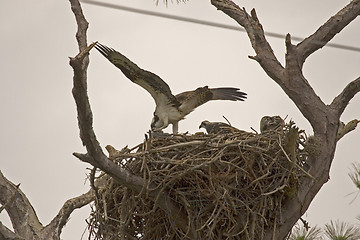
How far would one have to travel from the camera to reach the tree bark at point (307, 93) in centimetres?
747

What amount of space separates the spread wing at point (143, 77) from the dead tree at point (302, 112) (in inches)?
42.2

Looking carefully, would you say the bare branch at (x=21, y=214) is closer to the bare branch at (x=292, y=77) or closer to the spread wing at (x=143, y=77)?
the spread wing at (x=143, y=77)

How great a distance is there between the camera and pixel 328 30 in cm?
822

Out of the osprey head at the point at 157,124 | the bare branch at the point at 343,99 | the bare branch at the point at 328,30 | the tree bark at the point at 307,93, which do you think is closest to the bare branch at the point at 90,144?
the tree bark at the point at 307,93

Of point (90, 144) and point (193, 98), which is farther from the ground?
point (193, 98)

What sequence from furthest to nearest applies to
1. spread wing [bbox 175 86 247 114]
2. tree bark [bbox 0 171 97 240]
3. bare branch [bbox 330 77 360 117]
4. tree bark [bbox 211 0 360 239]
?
spread wing [bbox 175 86 247 114] < tree bark [bbox 0 171 97 240] < bare branch [bbox 330 77 360 117] < tree bark [bbox 211 0 360 239]

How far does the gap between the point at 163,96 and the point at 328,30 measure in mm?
2016

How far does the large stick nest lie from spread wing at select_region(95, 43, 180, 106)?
59.2 inches

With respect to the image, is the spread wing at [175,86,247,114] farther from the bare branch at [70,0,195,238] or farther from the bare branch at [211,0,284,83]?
the bare branch at [70,0,195,238]

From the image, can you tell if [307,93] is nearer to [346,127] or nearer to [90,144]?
[346,127]

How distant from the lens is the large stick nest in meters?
6.84

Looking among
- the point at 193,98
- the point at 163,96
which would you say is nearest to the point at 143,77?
the point at 163,96

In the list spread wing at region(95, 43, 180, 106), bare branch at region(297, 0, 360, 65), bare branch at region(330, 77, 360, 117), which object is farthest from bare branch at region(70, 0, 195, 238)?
bare branch at region(297, 0, 360, 65)

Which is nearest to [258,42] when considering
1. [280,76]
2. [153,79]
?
[280,76]
